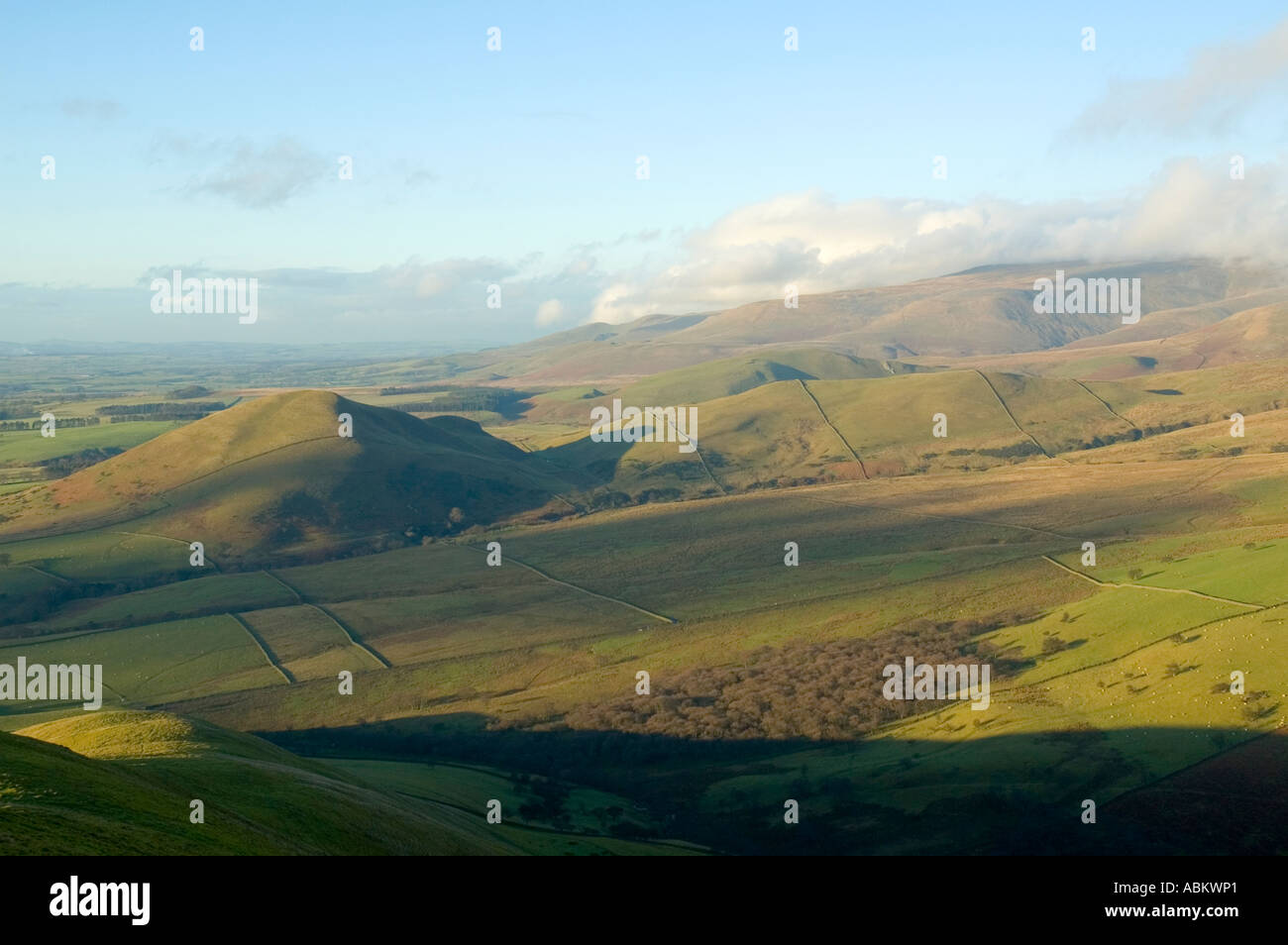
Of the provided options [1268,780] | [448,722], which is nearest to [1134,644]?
[1268,780]

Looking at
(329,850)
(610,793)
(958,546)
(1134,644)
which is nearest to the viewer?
(329,850)

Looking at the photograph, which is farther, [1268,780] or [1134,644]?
[1134,644]

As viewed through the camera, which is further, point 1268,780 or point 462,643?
point 462,643

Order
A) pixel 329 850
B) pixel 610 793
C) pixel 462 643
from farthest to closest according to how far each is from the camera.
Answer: pixel 462 643, pixel 610 793, pixel 329 850
